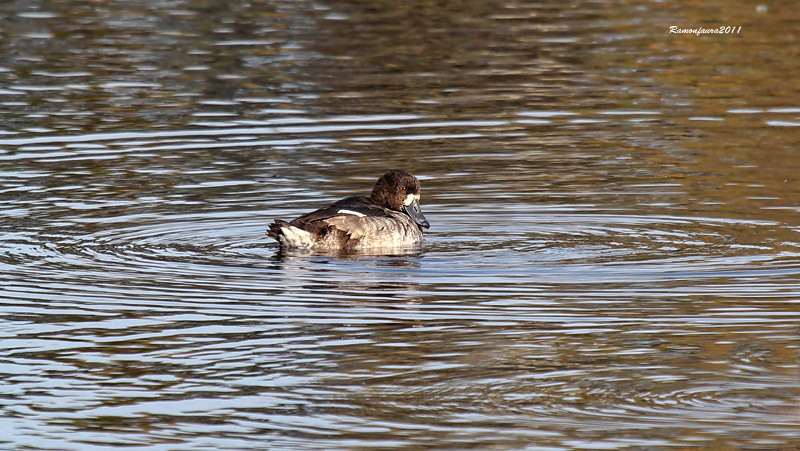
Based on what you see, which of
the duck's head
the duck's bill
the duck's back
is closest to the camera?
the duck's back

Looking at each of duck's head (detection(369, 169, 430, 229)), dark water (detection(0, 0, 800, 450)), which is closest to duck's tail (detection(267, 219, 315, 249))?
dark water (detection(0, 0, 800, 450))

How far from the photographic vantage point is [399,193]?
13516 mm

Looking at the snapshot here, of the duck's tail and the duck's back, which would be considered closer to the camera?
the duck's tail

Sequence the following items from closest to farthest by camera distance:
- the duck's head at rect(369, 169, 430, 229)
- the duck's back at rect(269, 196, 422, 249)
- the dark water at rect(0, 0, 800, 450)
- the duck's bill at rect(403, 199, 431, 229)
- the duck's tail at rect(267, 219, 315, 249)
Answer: the dark water at rect(0, 0, 800, 450) → the duck's tail at rect(267, 219, 315, 249) → the duck's back at rect(269, 196, 422, 249) → the duck's bill at rect(403, 199, 431, 229) → the duck's head at rect(369, 169, 430, 229)

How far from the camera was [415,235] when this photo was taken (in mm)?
12812

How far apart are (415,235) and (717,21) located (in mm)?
16284

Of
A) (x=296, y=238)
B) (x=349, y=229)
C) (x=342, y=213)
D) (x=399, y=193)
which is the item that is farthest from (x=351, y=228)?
(x=399, y=193)

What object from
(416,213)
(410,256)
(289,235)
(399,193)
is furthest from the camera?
(399,193)

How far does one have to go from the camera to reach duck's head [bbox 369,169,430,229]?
44.0 feet

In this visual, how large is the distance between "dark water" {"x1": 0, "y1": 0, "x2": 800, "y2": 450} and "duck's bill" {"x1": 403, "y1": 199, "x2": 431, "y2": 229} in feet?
0.91

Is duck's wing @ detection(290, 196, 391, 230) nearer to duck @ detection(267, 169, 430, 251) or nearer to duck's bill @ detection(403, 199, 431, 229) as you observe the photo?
duck @ detection(267, 169, 430, 251)

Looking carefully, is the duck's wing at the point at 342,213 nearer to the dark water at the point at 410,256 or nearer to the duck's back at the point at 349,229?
the duck's back at the point at 349,229

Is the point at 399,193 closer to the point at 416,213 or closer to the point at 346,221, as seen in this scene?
the point at 416,213

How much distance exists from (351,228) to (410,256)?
53 centimetres
